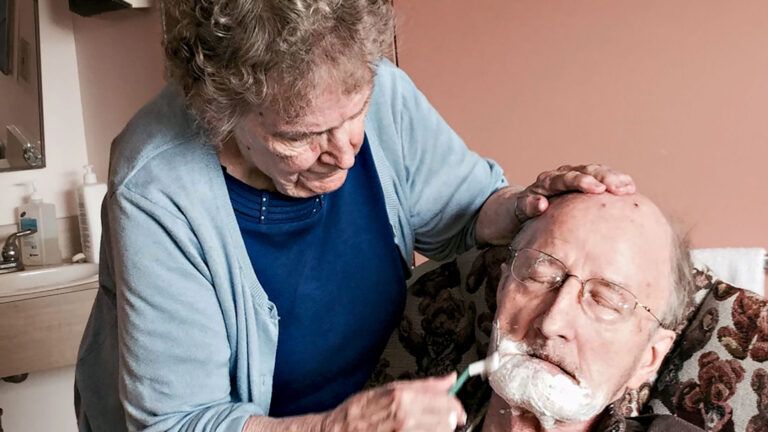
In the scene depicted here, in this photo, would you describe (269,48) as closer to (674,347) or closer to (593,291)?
(593,291)

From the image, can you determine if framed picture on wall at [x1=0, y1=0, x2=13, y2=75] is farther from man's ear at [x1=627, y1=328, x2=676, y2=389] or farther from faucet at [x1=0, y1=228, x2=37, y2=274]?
man's ear at [x1=627, y1=328, x2=676, y2=389]

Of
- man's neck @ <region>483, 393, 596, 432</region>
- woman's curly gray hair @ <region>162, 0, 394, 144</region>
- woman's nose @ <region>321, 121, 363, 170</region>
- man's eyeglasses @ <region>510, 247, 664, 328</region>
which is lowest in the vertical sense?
man's neck @ <region>483, 393, 596, 432</region>

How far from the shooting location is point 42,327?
2318 mm

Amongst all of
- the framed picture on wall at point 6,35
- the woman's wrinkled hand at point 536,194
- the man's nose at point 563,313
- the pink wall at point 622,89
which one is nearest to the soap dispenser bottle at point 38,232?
the framed picture on wall at point 6,35

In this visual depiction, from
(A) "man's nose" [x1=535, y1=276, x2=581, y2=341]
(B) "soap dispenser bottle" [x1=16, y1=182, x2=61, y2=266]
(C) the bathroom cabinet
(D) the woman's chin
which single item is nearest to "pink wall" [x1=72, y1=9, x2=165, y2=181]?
(B) "soap dispenser bottle" [x1=16, y1=182, x2=61, y2=266]

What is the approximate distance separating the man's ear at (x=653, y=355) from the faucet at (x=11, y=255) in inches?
87.6

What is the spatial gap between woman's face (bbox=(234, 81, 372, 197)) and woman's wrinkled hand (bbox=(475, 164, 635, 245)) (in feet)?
1.07

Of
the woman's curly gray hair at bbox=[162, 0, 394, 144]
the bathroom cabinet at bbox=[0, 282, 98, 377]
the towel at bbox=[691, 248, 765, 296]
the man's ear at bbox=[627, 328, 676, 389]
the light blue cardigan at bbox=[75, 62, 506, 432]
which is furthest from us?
the bathroom cabinet at bbox=[0, 282, 98, 377]

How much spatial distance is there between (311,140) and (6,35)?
2159 millimetres

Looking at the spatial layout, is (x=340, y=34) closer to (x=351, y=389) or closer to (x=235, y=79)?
(x=235, y=79)

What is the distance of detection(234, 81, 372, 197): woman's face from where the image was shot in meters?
0.98

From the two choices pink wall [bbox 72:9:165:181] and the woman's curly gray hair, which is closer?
the woman's curly gray hair

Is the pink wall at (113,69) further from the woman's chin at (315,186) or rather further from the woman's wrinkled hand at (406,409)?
the woman's wrinkled hand at (406,409)

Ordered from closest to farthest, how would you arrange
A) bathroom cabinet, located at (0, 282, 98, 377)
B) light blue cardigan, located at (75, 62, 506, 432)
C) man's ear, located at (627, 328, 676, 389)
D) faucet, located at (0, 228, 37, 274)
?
light blue cardigan, located at (75, 62, 506, 432), man's ear, located at (627, 328, 676, 389), bathroom cabinet, located at (0, 282, 98, 377), faucet, located at (0, 228, 37, 274)
